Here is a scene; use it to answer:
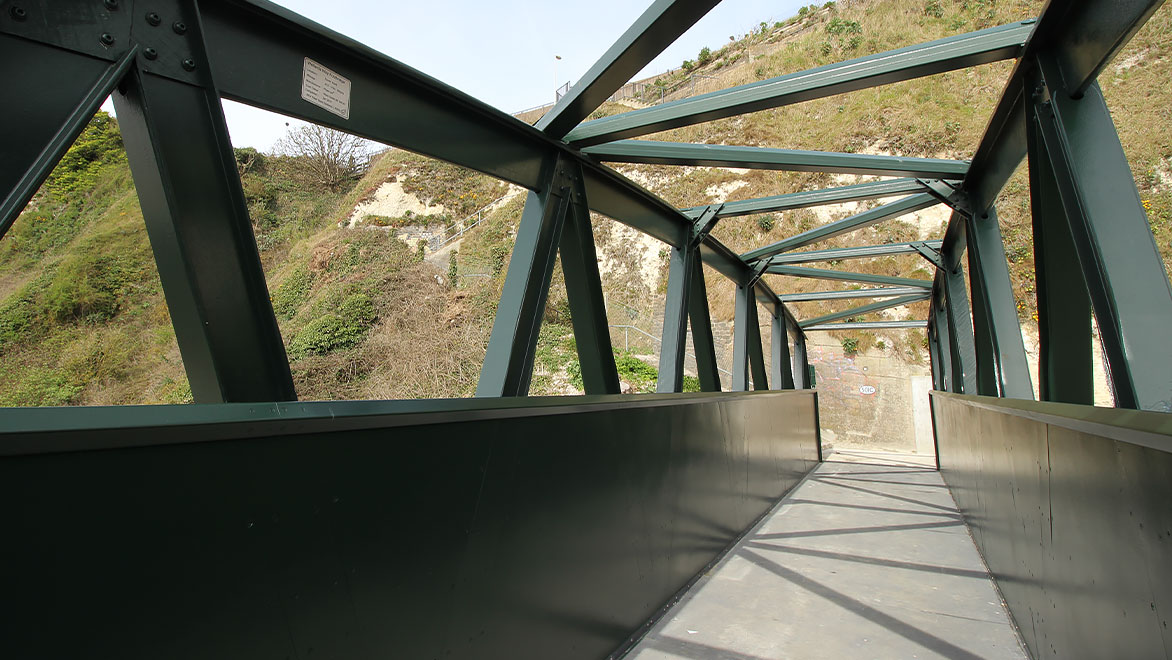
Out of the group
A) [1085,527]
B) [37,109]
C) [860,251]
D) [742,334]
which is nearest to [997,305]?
[1085,527]

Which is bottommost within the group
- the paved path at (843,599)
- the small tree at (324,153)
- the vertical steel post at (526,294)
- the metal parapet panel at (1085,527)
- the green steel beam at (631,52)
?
the paved path at (843,599)

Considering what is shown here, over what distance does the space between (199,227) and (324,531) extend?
0.93 metres

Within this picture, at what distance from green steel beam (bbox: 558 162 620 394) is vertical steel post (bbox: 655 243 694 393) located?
1349 mm

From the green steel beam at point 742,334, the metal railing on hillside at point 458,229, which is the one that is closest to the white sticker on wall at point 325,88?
the green steel beam at point 742,334

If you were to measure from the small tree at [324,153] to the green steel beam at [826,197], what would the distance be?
28.9m

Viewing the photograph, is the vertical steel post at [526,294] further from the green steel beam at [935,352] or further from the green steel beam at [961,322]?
the green steel beam at [935,352]

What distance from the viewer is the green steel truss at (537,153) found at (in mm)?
1596

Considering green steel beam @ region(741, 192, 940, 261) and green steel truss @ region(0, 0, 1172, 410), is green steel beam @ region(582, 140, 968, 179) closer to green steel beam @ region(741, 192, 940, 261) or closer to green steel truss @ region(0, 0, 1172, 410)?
green steel truss @ region(0, 0, 1172, 410)

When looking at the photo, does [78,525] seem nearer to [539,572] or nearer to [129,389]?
[539,572]

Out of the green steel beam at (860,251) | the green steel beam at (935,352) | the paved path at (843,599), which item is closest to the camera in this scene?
the paved path at (843,599)

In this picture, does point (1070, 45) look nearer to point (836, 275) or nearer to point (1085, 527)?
point (1085, 527)

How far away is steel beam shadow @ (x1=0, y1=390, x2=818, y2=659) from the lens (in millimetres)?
1026

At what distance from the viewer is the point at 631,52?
2.77 metres

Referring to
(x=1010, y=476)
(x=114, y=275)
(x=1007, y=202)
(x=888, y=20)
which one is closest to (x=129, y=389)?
(x=114, y=275)
